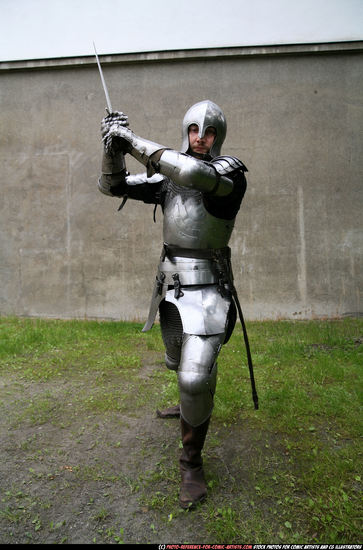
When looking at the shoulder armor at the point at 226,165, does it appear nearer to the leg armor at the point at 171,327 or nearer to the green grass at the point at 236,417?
the leg armor at the point at 171,327

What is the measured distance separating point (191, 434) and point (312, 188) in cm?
540

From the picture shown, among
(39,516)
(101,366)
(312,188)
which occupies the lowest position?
(39,516)

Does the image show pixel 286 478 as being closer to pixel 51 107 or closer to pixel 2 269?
pixel 2 269

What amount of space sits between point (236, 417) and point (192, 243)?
4.90 feet

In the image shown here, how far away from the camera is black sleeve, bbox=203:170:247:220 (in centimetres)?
211

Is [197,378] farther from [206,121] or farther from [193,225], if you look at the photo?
[206,121]

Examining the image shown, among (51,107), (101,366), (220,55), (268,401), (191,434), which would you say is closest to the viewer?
(191,434)

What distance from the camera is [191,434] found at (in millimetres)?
1984

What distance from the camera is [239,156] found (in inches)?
254

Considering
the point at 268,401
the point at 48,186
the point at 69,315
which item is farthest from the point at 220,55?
the point at 268,401

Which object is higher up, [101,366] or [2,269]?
[2,269]

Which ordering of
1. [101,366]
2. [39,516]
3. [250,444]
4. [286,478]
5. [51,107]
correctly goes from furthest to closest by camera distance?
[51,107], [101,366], [250,444], [286,478], [39,516]

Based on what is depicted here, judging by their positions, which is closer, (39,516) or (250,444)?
(39,516)

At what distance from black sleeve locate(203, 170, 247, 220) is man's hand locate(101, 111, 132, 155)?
0.57 m
